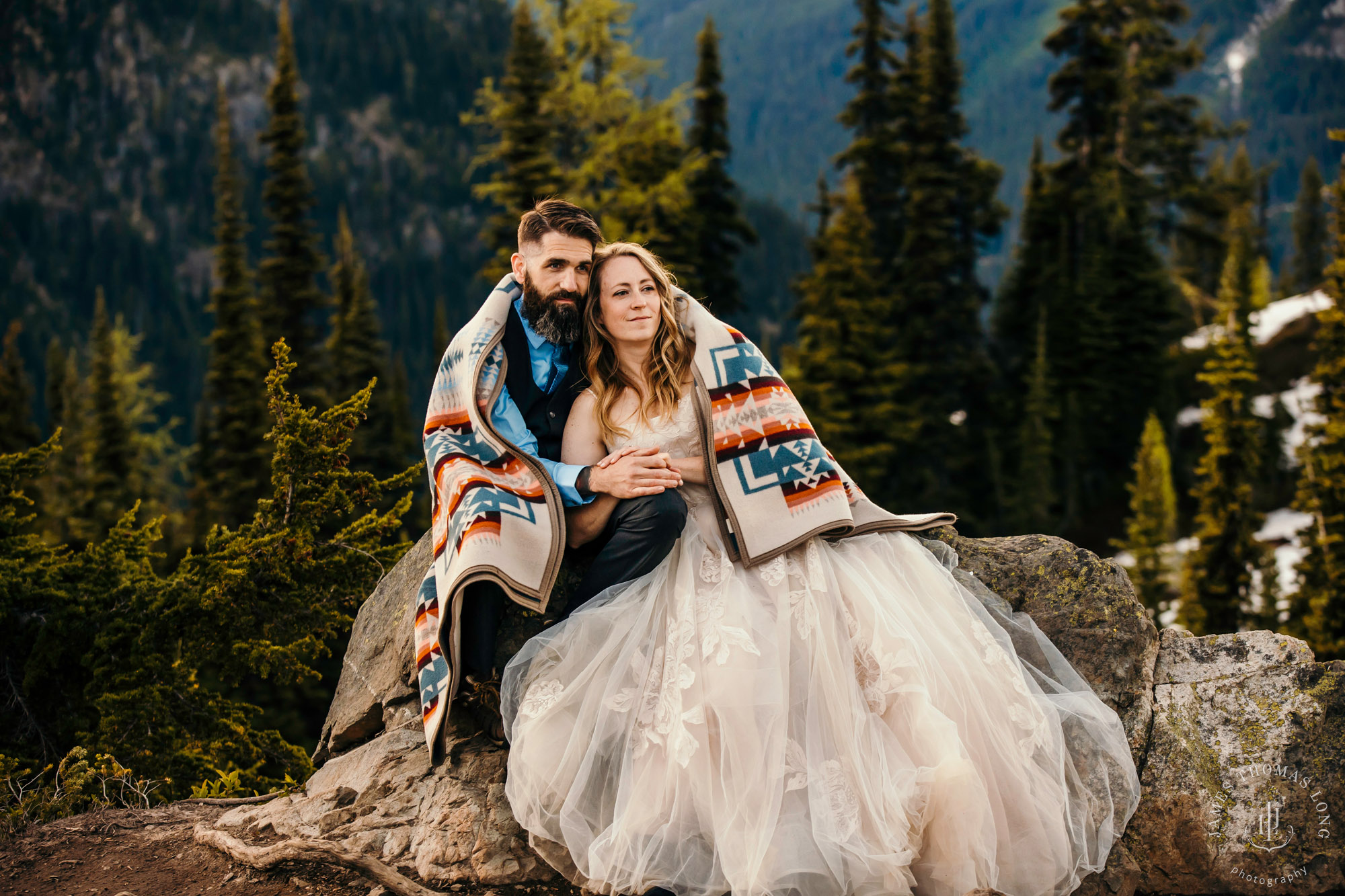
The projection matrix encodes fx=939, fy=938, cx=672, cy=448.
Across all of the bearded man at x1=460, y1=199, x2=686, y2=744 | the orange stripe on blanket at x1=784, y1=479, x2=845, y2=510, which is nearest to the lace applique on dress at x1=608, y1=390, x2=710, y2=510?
the bearded man at x1=460, y1=199, x2=686, y2=744

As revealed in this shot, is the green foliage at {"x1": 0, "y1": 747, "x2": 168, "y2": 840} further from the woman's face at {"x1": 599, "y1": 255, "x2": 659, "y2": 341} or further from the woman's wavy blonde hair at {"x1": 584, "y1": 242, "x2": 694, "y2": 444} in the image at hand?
A: the woman's face at {"x1": 599, "y1": 255, "x2": 659, "y2": 341}

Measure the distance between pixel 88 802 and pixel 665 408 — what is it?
13.7ft

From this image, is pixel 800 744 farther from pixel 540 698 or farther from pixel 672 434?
pixel 672 434

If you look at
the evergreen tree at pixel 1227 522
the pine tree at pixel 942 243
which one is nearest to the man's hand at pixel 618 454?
the evergreen tree at pixel 1227 522

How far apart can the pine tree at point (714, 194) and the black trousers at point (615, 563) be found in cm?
2419

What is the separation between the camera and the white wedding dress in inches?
143

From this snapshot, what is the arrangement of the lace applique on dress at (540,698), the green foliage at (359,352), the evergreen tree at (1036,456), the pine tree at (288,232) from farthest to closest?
the evergreen tree at (1036,456) < the green foliage at (359,352) < the pine tree at (288,232) < the lace applique on dress at (540,698)

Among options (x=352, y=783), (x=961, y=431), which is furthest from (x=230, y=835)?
(x=961, y=431)

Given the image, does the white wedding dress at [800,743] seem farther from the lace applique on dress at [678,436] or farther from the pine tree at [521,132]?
the pine tree at [521,132]

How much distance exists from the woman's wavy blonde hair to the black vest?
138 mm

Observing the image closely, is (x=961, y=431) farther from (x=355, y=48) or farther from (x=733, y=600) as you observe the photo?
(x=355, y=48)

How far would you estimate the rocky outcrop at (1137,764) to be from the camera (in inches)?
165

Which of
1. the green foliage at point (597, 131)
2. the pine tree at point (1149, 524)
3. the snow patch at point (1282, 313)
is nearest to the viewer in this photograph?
the green foliage at point (597, 131)

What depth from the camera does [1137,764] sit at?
174 inches
